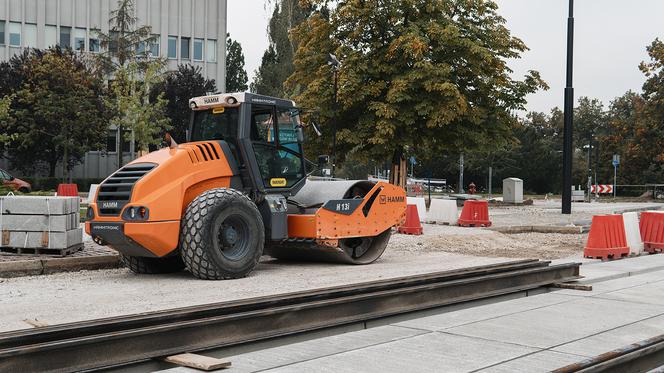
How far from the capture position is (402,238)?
18859mm

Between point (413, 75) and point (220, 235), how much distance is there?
64.2ft

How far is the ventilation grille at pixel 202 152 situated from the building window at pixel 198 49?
53633mm

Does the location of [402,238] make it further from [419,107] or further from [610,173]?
[610,173]

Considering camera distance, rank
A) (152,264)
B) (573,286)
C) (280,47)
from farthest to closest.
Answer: (280,47) < (152,264) < (573,286)

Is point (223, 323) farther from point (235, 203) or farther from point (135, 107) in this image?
point (135, 107)

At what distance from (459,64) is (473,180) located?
197ft

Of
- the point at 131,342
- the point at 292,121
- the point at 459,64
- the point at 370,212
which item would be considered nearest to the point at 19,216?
the point at 292,121

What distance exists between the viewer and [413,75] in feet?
98.8

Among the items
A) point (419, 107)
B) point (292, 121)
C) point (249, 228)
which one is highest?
point (419, 107)

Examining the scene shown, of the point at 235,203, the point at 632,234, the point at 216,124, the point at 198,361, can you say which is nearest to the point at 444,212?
the point at 632,234

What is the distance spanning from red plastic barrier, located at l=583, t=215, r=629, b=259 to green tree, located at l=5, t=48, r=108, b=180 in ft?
128

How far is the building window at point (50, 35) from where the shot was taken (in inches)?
2295

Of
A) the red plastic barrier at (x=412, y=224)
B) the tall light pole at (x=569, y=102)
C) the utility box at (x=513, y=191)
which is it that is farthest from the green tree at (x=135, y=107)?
the red plastic barrier at (x=412, y=224)

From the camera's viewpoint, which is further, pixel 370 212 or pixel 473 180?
pixel 473 180
